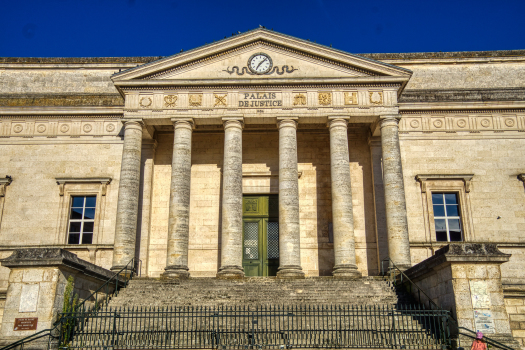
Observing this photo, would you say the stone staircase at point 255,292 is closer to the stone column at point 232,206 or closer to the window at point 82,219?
the stone column at point 232,206

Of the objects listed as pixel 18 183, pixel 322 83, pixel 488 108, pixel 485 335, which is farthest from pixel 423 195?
pixel 18 183

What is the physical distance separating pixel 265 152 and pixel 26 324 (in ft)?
43.5

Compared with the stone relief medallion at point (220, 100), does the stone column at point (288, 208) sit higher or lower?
lower

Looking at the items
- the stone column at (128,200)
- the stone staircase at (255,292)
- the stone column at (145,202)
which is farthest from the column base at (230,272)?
the stone column at (145,202)

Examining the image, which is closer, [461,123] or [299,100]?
[299,100]

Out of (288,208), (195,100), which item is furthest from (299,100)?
(288,208)

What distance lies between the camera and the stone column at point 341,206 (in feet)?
64.0

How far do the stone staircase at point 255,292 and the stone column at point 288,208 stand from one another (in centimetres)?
104

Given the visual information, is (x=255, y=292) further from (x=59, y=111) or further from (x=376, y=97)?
(x=59, y=111)

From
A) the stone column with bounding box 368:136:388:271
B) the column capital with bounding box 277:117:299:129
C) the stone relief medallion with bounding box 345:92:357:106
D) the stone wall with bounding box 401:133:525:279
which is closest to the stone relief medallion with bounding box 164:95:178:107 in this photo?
the column capital with bounding box 277:117:299:129

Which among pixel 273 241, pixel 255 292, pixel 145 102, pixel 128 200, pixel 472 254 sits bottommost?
pixel 255 292

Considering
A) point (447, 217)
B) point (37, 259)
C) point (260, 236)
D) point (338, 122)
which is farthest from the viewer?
point (260, 236)

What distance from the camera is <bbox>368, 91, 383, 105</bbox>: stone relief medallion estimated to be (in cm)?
2127

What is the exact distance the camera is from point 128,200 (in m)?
20.3
